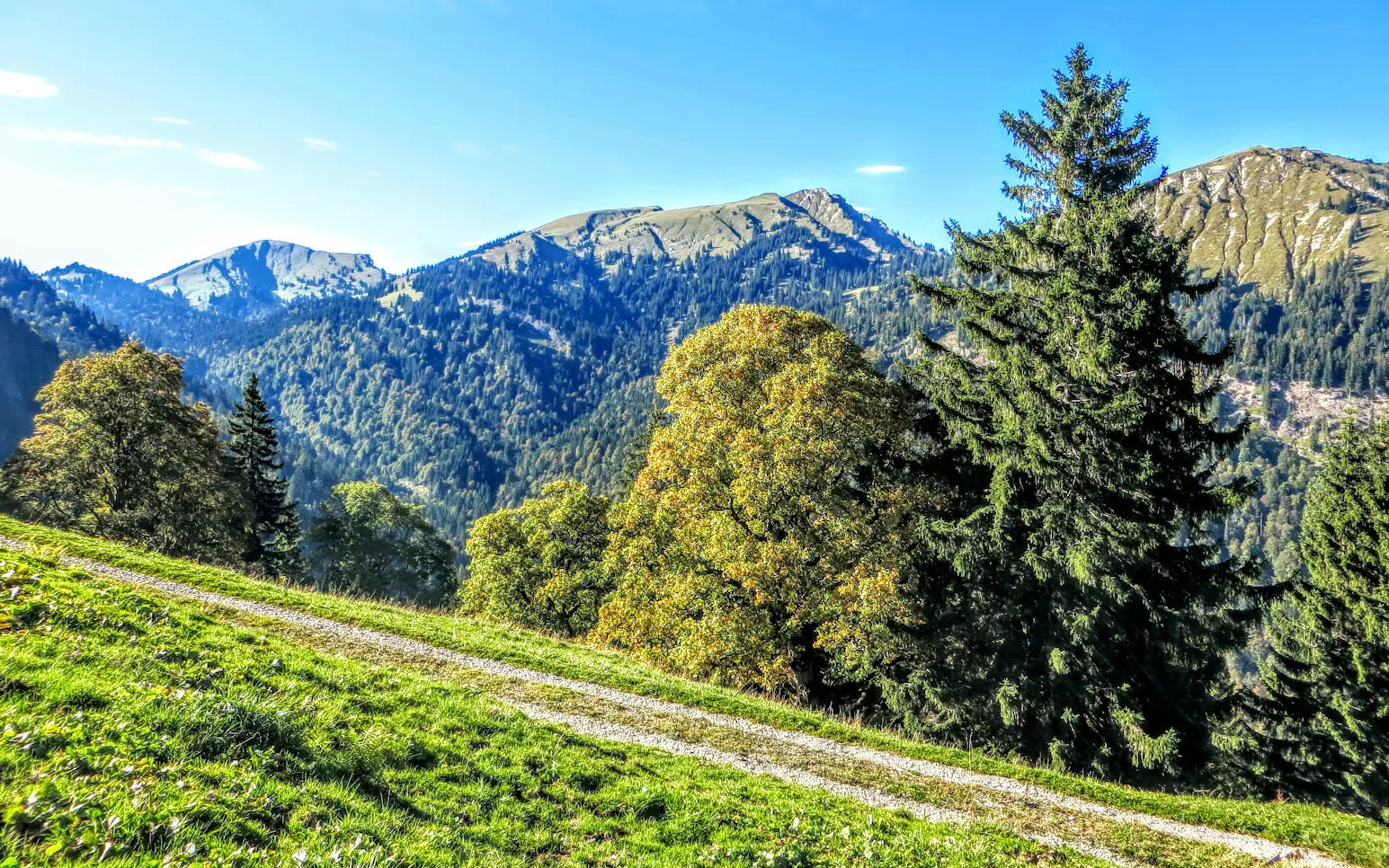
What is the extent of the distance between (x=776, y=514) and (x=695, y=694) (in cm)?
778

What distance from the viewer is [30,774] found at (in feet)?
17.7

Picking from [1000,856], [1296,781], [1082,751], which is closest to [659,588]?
[1082,751]

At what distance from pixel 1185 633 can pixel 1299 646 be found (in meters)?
21.4

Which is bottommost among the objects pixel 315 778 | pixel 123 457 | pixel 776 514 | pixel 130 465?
pixel 130 465

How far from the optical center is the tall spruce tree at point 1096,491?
18781mm

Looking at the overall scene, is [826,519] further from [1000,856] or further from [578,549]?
[578,549]

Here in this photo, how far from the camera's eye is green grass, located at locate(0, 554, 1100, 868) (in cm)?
546

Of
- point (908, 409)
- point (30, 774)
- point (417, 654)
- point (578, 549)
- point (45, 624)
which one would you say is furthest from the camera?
point (578, 549)

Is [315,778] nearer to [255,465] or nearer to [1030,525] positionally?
[1030,525]

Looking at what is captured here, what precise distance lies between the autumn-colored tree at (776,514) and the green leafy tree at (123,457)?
93.4 feet

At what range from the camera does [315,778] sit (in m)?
7.54

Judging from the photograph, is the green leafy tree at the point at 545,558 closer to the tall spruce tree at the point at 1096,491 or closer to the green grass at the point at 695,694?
the green grass at the point at 695,694

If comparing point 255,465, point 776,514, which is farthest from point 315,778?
point 255,465

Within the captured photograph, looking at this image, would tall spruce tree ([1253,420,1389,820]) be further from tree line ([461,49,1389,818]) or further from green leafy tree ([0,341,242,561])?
green leafy tree ([0,341,242,561])
